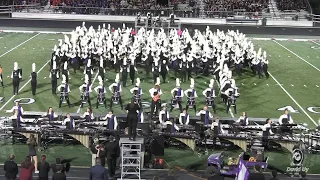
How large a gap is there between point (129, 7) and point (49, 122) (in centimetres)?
2771

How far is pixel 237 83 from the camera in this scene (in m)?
25.1

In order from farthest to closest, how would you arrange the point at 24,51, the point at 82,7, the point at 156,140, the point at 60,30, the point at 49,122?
the point at 82,7 → the point at 60,30 → the point at 24,51 → the point at 49,122 → the point at 156,140

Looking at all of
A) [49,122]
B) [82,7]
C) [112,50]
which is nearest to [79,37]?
[112,50]

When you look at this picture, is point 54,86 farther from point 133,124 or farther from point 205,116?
point 133,124

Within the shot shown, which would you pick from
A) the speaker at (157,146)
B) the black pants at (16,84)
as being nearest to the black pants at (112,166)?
the speaker at (157,146)

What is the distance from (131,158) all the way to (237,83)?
12078 millimetres

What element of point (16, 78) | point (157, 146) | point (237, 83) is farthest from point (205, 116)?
point (237, 83)

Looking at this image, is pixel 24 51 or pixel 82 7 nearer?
pixel 24 51

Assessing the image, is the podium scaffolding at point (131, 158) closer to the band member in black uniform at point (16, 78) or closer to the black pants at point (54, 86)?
the black pants at point (54, 86)

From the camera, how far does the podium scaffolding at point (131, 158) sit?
45.0 feet

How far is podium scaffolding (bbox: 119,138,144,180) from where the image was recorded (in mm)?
13719

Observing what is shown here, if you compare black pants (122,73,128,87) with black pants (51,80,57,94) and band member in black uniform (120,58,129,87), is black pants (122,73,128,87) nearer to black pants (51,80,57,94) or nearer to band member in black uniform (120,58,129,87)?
band member in black uniform (120,58,129,87)

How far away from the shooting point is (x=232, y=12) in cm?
4316

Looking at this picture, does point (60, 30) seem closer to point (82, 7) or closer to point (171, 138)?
point (82, 7)
